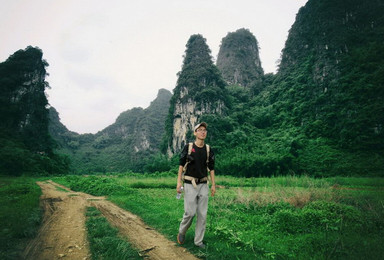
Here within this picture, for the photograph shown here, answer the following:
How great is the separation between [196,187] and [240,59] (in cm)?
8666

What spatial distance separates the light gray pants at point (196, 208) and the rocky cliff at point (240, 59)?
80.0m

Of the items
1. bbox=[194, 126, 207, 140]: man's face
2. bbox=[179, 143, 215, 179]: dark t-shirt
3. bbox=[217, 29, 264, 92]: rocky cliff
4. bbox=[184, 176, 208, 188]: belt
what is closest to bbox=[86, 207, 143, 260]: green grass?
bbox=[184, 176, 208, 188]: belt

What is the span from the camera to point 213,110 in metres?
54.5

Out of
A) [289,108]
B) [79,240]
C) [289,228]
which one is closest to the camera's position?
[79,240]

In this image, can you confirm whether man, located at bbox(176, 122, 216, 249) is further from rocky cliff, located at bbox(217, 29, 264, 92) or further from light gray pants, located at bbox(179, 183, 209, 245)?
rocky cliff, located at bbox(217, 29, 264, 92)

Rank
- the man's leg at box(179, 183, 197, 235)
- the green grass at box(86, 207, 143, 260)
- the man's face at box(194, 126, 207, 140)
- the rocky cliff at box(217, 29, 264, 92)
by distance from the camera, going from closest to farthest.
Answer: the green grass at box(86, 207, 143, 260), the man's leg at box(179, 183, 197, 235), the man's face at box(194, 126, 207, 140), the rocky cliff at box(217, 29, 264, 92)

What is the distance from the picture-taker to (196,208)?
370 cm

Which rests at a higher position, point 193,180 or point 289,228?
point 193,180

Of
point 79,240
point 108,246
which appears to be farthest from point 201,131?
point 79,240

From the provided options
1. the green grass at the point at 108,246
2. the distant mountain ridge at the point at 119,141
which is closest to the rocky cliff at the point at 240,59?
the distant mountain ridge at the point at 119,141

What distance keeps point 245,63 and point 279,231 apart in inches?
3412

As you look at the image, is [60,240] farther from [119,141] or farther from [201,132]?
[119,141]

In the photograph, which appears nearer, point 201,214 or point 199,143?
point 201,214

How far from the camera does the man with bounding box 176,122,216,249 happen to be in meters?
3.62
